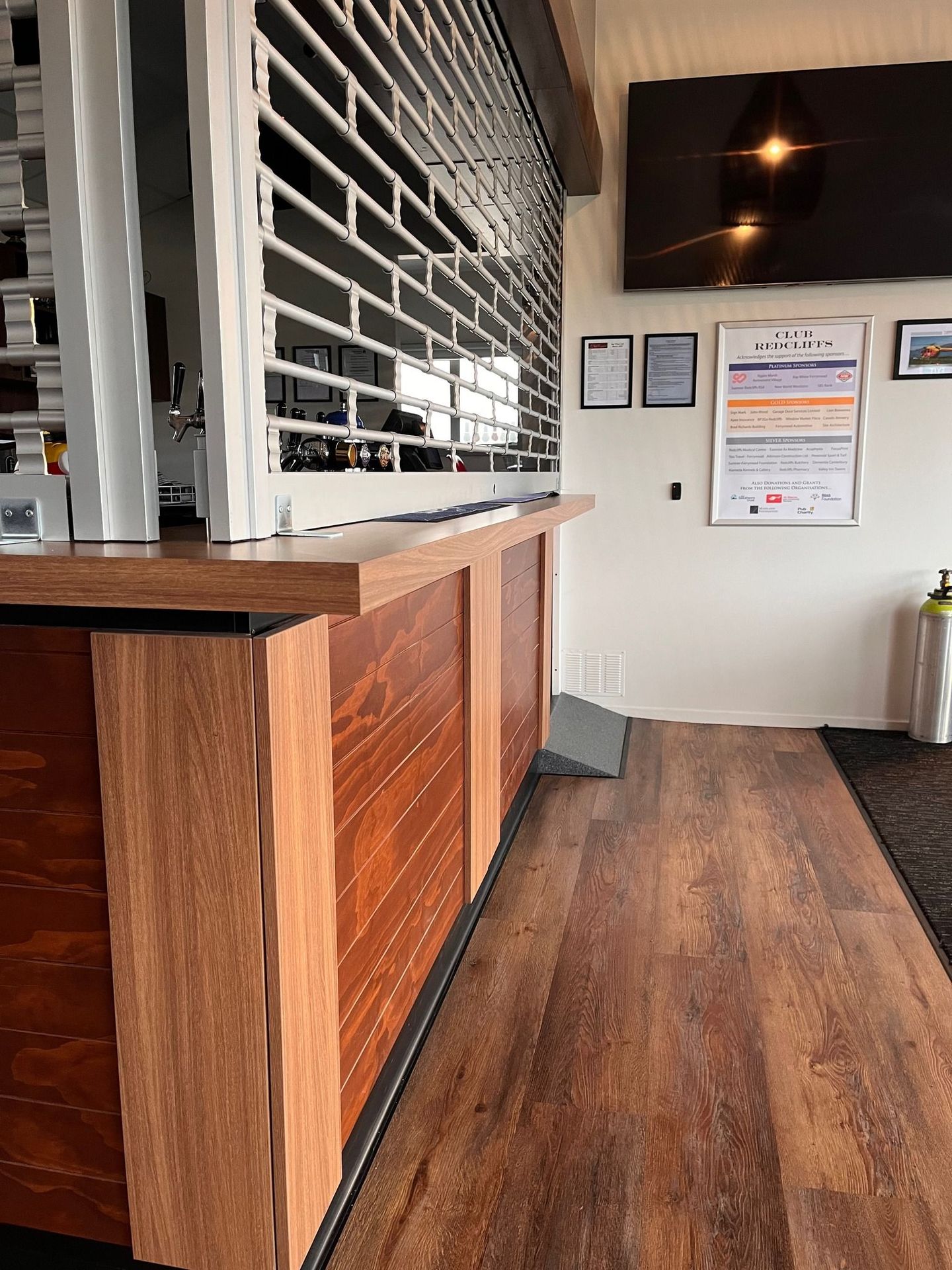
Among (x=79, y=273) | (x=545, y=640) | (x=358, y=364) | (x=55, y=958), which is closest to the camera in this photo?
(x=79, y=273)

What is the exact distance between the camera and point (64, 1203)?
1340mm

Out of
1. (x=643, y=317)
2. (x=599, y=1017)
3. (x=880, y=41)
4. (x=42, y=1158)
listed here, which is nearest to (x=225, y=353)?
(x=42, y=1158)

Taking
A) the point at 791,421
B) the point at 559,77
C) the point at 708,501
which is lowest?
the point at 708,501

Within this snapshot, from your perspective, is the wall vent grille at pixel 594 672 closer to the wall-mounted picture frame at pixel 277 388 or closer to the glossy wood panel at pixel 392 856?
the wall-mounted picture frame at pixel 277 388

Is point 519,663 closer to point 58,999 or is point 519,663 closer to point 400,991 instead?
point 400,991

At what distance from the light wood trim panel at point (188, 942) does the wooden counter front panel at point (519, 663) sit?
5.58 feet

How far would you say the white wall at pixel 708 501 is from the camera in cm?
427

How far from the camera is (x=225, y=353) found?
3.84ft

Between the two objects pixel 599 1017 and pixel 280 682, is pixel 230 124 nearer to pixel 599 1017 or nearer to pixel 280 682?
pixel 280 682

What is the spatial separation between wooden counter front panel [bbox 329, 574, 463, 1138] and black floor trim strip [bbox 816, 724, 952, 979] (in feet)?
4.23

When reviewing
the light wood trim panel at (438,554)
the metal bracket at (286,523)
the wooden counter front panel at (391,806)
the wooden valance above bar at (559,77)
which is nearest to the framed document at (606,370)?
the wooden valance above bar at (559,77)

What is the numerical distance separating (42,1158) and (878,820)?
9.49 ft

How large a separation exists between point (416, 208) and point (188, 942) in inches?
56.5

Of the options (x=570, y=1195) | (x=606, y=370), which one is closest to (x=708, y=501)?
(x=606, y=370)
